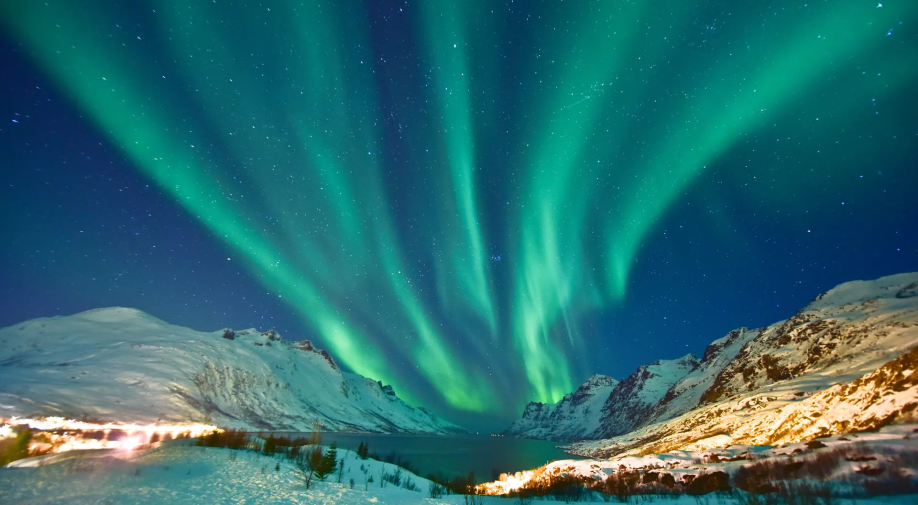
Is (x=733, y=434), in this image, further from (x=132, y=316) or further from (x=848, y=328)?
(x=132, y=316)

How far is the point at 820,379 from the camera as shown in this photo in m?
68.7

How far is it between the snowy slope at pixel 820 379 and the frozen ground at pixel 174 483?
25.2 metres

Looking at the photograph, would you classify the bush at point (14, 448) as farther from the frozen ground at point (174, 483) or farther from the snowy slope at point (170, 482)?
the snowy slope at point (170, 482)

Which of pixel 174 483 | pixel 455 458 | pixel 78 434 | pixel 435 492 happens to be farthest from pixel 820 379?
pixel 78 434

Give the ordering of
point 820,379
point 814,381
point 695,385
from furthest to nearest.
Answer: point 695,385 < point 820,379 < point 814,381

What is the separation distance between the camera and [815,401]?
36.4 m

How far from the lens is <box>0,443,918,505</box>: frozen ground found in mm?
7348

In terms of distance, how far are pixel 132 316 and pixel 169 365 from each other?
292 ft

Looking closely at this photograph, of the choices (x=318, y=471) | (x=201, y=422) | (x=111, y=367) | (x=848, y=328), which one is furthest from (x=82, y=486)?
(x=111, y=367)

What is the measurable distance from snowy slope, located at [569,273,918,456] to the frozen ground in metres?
25.2

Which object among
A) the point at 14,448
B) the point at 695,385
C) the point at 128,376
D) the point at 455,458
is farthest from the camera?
the point at 695,385

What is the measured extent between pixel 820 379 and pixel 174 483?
10215cm

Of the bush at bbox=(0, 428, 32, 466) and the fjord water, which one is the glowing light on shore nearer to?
the bush at bbox=(0, 428, 32, 466)

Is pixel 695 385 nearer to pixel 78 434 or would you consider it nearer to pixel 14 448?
pixel 78 434
